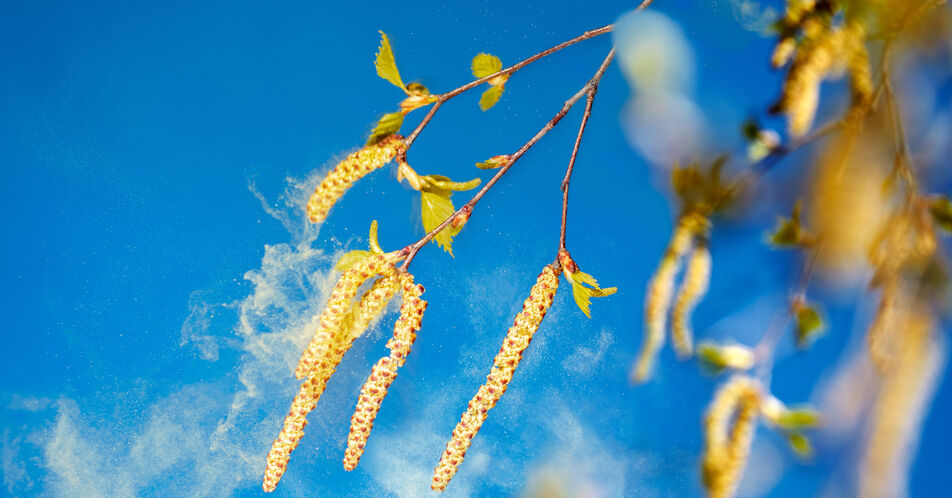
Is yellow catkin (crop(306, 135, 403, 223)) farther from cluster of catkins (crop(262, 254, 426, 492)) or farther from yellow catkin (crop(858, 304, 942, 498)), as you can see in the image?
yellow catkin (crop(858, 304, 942, 498))

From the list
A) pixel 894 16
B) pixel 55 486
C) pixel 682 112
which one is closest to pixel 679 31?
pixel 682 112

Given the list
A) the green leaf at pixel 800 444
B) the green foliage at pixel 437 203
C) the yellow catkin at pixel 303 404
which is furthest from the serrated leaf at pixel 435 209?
the green leaf at pixel 800 444

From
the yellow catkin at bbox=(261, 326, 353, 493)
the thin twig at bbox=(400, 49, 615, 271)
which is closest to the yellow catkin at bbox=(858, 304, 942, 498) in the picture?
the thin twig at bbox=(400, 49, 615, 271)

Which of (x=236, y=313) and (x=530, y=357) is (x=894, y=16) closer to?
(x=530, y=357)

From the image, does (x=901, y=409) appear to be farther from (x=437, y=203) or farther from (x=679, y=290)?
(x=437, y=203)

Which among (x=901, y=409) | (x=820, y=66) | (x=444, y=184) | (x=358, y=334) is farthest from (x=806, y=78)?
(x=358, y=334)

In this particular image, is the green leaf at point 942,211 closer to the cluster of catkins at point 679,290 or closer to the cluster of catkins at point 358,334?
the cluster of catkins at point 679,290

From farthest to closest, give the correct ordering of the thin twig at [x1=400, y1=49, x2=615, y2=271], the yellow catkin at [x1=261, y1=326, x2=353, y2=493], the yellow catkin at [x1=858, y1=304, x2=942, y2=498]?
1. the yellow catkin at [x1=261, y1=326, x2=353, y2=493]
2. the thin twig at [x1=400, y1=49, x2=615, y2=271]
3. the yellow catkin at [x1=858, y1=304, x2=942, y2=498]
